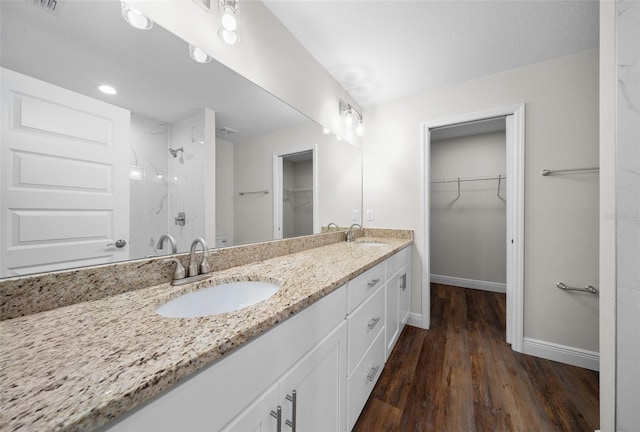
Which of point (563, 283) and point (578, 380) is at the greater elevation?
point (563, 283)

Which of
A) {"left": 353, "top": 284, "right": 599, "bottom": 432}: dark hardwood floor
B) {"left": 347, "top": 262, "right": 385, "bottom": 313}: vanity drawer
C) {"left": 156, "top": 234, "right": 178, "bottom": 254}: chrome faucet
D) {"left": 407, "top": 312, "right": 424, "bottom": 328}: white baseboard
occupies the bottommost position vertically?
{"left": 353, "top": 284, "right": 599, "bottom": 432}: dark hardwood floor

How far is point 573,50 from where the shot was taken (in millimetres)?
1668

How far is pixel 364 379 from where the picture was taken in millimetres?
1251

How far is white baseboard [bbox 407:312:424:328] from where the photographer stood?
226 cm

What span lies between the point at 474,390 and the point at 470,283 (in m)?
2.25

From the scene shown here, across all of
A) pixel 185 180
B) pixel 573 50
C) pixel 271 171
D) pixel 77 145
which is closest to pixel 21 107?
pixel 77 145

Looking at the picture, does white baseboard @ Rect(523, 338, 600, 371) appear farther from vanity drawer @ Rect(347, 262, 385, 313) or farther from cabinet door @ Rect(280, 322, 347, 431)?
cabinet door @ Rect(280, 322, 347, 431)

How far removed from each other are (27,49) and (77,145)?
26 centimetres

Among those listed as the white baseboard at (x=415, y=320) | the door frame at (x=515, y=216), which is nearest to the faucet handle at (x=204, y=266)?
the white baseboard at (x=415, y=320)

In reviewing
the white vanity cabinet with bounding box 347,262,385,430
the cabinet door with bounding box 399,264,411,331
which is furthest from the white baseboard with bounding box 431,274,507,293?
the white vanity cabinet with bounding box 347,262,385,430

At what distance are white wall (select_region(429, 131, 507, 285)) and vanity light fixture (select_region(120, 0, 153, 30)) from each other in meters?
3.56

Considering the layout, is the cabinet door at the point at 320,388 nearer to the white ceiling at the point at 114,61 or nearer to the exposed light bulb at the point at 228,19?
the white ceiling at the point at 114,61

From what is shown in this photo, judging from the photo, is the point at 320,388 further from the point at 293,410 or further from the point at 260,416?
the point at 260,416

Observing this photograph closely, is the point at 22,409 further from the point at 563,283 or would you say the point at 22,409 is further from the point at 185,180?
the point at 563,283
